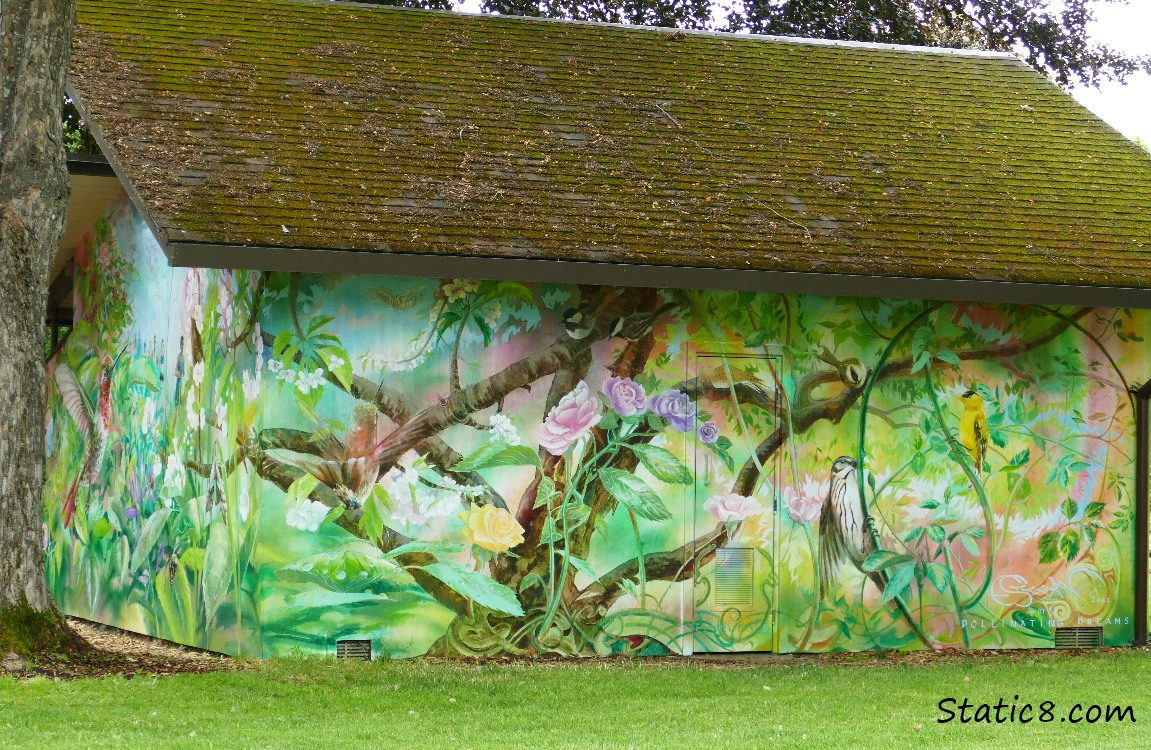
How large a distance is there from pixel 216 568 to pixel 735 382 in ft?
13.7

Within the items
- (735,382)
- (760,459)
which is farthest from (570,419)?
(760,459)

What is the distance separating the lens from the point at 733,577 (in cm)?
1237

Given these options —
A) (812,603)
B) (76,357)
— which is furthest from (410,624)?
(76,357)

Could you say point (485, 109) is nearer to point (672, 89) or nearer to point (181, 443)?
point (672, 89)

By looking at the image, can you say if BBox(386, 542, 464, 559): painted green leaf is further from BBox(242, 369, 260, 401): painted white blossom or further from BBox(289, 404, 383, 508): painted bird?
BBox(242, 369, 260, 401): painted white blossom

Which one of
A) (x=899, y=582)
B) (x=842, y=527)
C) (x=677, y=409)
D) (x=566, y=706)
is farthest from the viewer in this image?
(x=899, y=582)

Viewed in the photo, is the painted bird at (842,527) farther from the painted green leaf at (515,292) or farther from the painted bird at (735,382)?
the painted green leaf at (515,292)

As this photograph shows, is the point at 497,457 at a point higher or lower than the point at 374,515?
higher

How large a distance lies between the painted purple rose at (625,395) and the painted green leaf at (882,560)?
2.23 m

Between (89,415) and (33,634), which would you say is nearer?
(33,634)

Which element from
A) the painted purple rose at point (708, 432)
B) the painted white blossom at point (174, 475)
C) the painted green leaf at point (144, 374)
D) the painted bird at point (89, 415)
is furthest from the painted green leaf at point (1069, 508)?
the painted bird at point (89, 415)

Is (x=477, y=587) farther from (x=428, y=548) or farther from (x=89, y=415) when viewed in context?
(x=89, y=415)

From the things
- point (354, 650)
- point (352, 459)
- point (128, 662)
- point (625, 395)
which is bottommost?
point (128, 662)

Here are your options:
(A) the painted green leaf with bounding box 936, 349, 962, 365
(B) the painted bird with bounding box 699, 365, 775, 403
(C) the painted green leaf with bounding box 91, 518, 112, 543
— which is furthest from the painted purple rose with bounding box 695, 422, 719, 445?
(C) the painted green leaf with bounding box 91, 518, 112, 543
